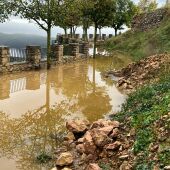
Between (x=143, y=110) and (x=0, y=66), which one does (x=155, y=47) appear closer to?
(x=0, y=66)

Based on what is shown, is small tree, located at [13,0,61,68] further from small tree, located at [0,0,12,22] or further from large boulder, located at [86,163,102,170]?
large boulder, located at [86,163,102,170]

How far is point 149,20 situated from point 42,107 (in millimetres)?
33010

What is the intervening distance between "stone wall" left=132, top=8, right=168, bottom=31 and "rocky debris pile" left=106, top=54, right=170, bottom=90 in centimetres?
2088

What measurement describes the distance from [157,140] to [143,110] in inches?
108

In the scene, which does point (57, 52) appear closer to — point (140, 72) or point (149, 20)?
point (140, 72)

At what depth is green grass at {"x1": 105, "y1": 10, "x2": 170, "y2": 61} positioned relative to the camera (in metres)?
32.5

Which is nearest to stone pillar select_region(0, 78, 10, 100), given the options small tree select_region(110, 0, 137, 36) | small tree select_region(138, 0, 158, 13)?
small tree select_region(110, 0, 137, 36)

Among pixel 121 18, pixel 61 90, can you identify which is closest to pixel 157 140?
pixel 61 90

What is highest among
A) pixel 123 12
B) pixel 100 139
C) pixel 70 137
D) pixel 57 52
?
pixel 123 12

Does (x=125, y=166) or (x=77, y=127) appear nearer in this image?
(x=125, y=166)

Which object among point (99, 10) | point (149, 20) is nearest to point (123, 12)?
point (149, 20)

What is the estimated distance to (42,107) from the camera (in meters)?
14.5

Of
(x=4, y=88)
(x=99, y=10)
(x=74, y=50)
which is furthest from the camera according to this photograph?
(x=99, y=10)

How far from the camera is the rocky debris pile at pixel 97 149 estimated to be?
8.49 meters
